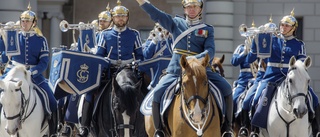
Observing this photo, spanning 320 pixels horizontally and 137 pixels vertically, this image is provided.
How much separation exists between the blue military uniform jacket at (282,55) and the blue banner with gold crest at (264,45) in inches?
3.6

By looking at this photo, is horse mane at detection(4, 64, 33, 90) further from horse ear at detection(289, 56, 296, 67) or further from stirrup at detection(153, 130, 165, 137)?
horse ear at detection(289, 56, 296, 67)

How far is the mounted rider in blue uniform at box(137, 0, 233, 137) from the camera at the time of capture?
1941 centimetres

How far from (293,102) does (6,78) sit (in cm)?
462

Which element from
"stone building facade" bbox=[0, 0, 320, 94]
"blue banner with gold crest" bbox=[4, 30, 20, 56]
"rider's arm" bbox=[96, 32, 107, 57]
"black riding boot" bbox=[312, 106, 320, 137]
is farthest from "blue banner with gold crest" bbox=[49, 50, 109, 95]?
"stone building facade" bbox=[0, 0, 320, 94]

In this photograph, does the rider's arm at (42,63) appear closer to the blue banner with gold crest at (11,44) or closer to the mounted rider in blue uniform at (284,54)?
the blue banner with gold crest at (11,44)

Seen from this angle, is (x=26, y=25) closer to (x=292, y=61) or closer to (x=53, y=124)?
(x=53, y=124)

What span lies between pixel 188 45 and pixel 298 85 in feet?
7.56

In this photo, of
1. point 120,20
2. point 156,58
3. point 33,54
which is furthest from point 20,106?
point 156,58

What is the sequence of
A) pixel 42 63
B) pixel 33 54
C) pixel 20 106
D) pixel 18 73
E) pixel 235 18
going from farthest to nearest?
pixel 235 18
pixel 33 54
pixel 42 63
pixel 18 73
pixel 20 106

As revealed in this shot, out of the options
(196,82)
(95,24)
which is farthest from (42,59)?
(196,82)

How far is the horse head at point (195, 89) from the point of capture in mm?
18219

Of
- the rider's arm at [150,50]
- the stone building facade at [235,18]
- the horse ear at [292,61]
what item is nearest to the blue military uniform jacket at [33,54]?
the rider's arm at [150,50]

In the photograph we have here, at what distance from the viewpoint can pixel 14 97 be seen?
69.9 ft

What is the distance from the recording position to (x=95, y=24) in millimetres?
26078
